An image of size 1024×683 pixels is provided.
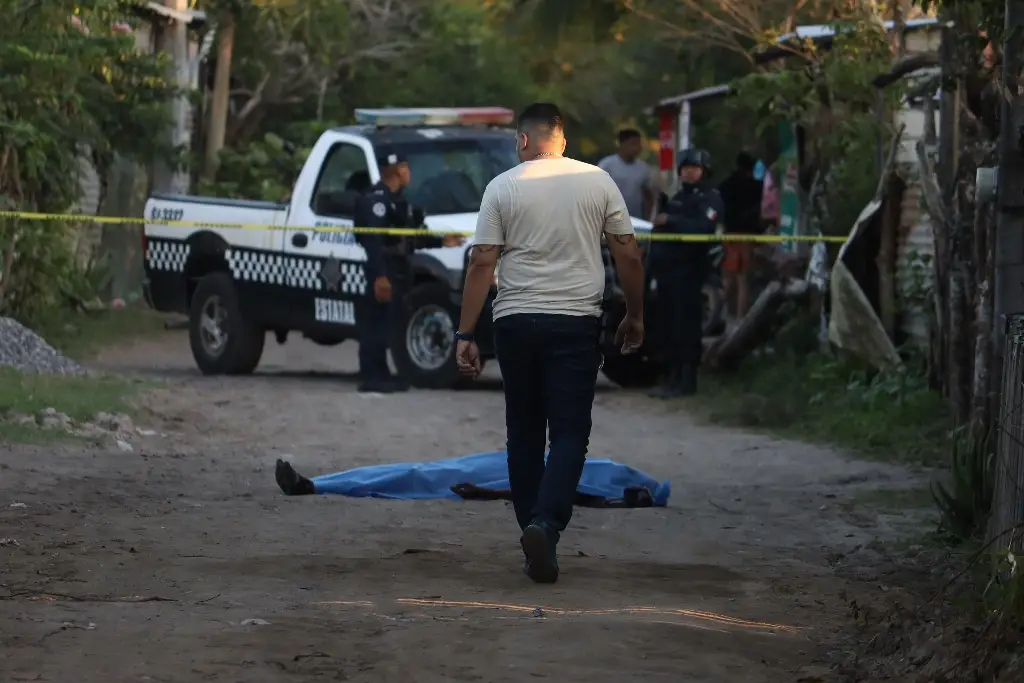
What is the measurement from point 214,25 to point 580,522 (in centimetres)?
1814

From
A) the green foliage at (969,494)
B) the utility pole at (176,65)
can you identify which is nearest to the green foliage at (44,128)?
the utility pole at (176,65)

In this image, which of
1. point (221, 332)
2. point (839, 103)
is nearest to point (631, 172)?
point (839, 103)

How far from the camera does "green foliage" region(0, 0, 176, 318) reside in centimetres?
1709

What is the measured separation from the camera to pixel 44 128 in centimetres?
1816

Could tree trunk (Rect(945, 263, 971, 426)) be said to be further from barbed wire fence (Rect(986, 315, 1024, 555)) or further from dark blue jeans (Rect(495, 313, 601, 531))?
dark blue jeans (Rect(495, 313, 601, 531))

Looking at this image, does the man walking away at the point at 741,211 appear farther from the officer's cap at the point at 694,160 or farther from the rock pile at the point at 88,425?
the rock pile at the point at 88,425

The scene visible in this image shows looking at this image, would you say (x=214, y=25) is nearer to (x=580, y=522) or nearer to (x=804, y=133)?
(x=804, y=133)

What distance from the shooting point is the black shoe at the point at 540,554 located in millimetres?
7266

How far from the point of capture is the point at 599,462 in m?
10.1

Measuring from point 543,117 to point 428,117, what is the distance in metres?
8.71

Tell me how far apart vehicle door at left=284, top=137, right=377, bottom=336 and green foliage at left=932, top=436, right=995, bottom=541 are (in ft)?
26.2

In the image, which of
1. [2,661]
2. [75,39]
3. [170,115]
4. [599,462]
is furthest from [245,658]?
[170,115]

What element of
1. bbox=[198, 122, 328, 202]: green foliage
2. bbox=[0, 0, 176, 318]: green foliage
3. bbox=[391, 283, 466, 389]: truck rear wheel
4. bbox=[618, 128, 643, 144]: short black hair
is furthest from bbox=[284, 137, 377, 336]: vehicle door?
bbox=[198, 122, 328, 202]: green foliage

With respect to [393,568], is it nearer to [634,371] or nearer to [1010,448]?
[1010,448]
